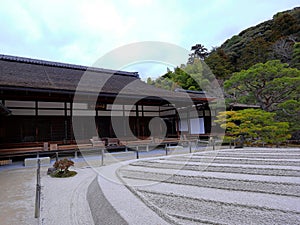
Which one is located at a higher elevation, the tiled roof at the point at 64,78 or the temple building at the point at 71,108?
the tiled roof at the point at 64,78

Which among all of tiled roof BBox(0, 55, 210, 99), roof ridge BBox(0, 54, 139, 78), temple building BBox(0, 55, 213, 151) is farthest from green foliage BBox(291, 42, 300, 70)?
roof ridge BBox(0, 54, 139, 78)

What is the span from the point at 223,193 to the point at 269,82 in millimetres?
9617

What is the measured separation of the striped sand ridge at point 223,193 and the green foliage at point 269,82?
677cm

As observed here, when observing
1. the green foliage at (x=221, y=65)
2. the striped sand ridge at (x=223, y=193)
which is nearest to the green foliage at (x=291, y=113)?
the striped sand ridge at (x=223, y=193)

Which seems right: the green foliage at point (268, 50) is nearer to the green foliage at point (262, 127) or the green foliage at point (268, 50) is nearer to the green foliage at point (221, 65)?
the green foliage at point (221, 65)

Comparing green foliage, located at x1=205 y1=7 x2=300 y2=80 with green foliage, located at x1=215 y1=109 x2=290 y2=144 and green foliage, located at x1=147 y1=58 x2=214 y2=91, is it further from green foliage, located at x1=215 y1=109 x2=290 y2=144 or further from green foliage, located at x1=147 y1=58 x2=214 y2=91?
green foliage, located at x1=215 y1=109 x2=290 y2=144

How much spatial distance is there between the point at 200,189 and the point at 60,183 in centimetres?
323

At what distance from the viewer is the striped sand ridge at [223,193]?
2.92 meters

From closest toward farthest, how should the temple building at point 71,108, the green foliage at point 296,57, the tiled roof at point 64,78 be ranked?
the tiled roof at point 64,78 → the temple building at point 71,108 → the green foliage at point 296,57

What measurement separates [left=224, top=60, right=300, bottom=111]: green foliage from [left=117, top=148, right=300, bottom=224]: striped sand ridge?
677 cm

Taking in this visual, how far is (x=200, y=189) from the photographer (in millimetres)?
4199

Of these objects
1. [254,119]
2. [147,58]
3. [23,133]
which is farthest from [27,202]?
[254,119]

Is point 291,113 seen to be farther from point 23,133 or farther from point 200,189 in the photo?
point 23,133

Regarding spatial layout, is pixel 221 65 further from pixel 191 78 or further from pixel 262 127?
pixel 262 127
